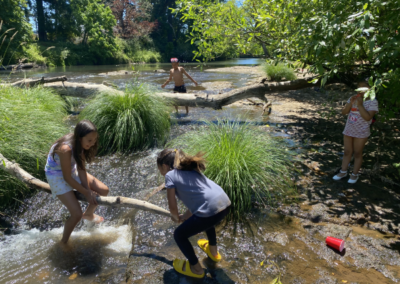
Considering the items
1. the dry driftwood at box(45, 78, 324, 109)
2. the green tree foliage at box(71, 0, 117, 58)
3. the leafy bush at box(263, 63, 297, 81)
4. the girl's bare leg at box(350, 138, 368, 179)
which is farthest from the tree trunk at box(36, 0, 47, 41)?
the girl's bare leg at box(350, 138, 368, 179)

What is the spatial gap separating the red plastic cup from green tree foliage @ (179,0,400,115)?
1509 mm

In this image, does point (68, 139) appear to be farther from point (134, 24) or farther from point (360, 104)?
point (134, 24)

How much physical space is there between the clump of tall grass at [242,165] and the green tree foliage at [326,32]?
126cm

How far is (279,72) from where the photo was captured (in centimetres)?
1296

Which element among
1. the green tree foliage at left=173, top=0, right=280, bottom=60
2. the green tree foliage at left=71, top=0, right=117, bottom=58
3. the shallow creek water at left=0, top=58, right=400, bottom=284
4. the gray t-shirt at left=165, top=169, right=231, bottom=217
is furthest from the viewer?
the green tree foliage at left=71, top=0, right=117, bottom=58

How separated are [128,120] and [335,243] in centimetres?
431

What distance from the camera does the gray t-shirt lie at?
2.39m

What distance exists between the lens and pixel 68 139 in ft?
9.52

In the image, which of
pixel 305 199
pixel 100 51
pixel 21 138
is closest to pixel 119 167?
pixel 21 138

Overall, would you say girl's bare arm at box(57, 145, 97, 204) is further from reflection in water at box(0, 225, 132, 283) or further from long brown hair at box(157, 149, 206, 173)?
long brown hair at box(157, 149, 206, 173)

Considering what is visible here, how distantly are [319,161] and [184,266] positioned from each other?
3278 mm

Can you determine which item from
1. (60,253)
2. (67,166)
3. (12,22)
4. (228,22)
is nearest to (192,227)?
(67,166)

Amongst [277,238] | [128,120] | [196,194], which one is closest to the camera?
[196,194]

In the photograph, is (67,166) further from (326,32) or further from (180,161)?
(326,32)
